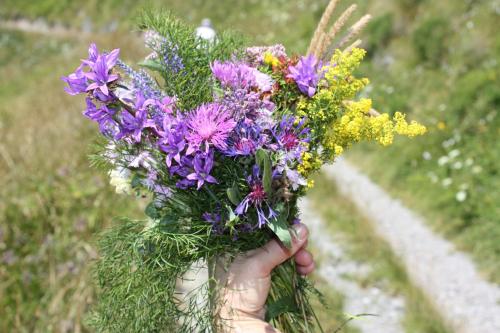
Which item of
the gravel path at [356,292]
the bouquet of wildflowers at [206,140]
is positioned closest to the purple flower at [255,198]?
the bouquet of wildflowers at [206,140]

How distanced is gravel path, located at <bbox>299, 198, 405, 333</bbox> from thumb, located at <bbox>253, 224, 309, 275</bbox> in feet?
8.01

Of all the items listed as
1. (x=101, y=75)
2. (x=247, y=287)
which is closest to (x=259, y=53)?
(x=101, y=75)

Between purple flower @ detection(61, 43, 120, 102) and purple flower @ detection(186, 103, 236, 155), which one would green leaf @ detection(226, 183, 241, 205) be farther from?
purple flower @ detection(61, 43, 120, 102)

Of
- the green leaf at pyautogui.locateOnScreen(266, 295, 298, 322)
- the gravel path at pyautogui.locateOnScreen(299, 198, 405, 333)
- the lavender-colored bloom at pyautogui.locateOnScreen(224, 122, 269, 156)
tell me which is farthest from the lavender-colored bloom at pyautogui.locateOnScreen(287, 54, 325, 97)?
the gravel path at pyautogui.locateOnScreen(299, 198, 405, 333)

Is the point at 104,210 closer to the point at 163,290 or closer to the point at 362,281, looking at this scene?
the point at 362,281

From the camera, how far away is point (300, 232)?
198 centimetres

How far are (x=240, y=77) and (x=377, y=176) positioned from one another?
20.2ft

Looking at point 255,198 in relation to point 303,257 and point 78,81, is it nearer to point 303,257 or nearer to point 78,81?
point 303,257

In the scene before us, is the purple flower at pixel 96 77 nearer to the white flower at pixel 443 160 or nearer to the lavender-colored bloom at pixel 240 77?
the lavender-colored bloom at pixel 240 77

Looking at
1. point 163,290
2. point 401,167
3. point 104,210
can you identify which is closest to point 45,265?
point 104,210

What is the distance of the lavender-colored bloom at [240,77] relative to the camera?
1730 millimetres

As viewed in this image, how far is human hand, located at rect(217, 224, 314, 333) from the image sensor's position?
1.88 metres

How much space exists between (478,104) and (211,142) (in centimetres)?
609

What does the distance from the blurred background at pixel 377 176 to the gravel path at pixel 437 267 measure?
103 millimetres
